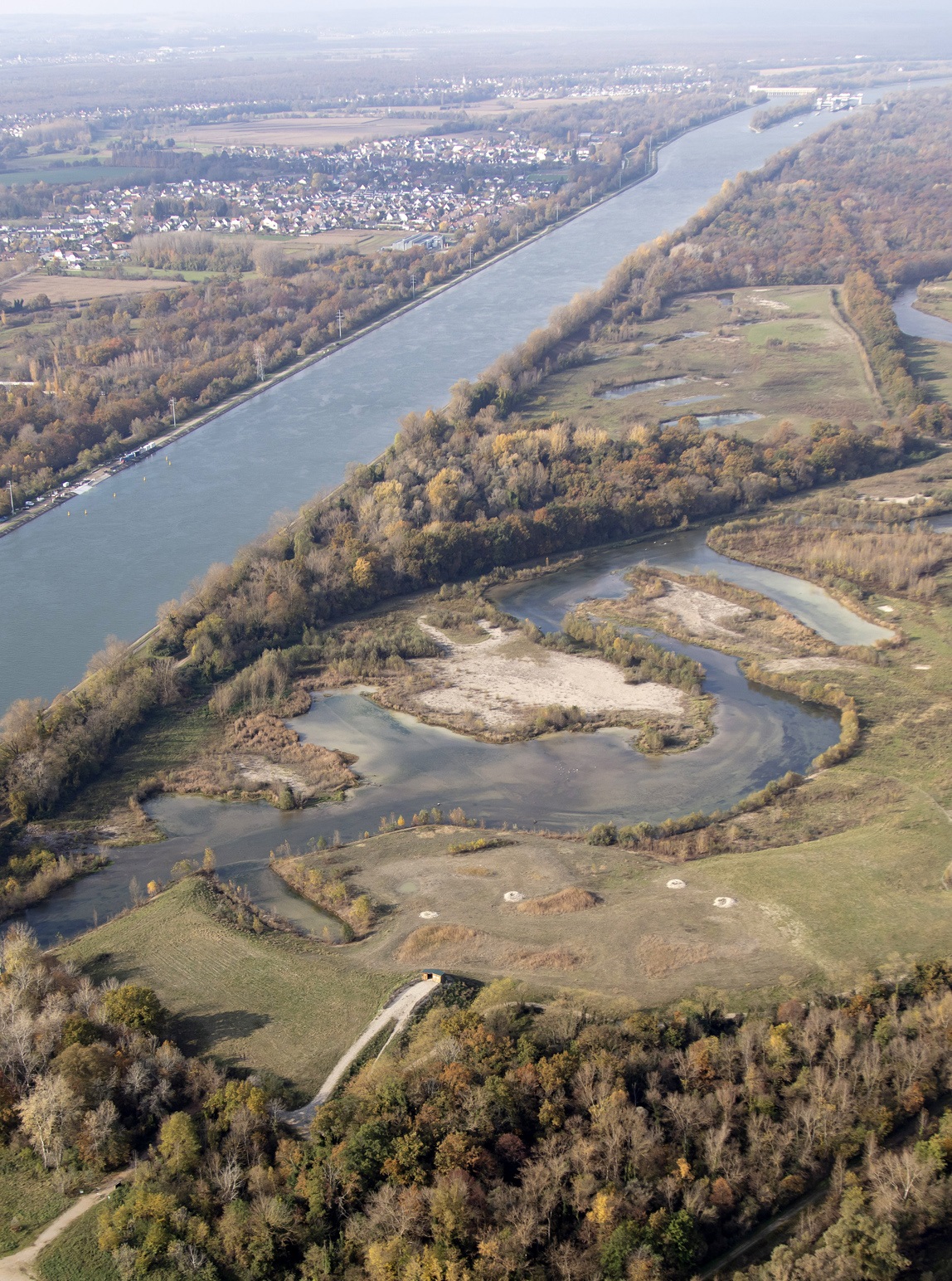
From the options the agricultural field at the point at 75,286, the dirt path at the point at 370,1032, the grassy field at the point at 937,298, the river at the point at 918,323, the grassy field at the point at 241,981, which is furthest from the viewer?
the grassy field at the point at 937,298

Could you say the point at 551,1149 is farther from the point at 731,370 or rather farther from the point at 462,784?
the point at 731,370

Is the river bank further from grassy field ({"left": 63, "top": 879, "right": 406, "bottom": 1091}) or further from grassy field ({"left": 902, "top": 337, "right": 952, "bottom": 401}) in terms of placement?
grassy field ({"left": 902, "top": 337, "right": 952, "bottom": 401})

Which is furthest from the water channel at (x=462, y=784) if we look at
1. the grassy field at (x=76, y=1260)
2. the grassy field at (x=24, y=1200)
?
the grassy field at (x=76, y=1260)

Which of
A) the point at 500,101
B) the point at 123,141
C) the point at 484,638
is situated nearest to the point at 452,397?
the point at 484,638

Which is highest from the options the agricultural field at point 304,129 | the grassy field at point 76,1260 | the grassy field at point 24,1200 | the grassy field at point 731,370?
the agricultural field at point 304,129

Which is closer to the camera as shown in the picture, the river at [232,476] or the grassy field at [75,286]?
the river at [232,476]

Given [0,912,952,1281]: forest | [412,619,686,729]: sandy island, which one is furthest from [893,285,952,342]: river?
[0,912,952,1281]: forest

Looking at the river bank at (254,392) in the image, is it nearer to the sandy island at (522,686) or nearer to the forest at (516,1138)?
the sandy island at (522,686)
